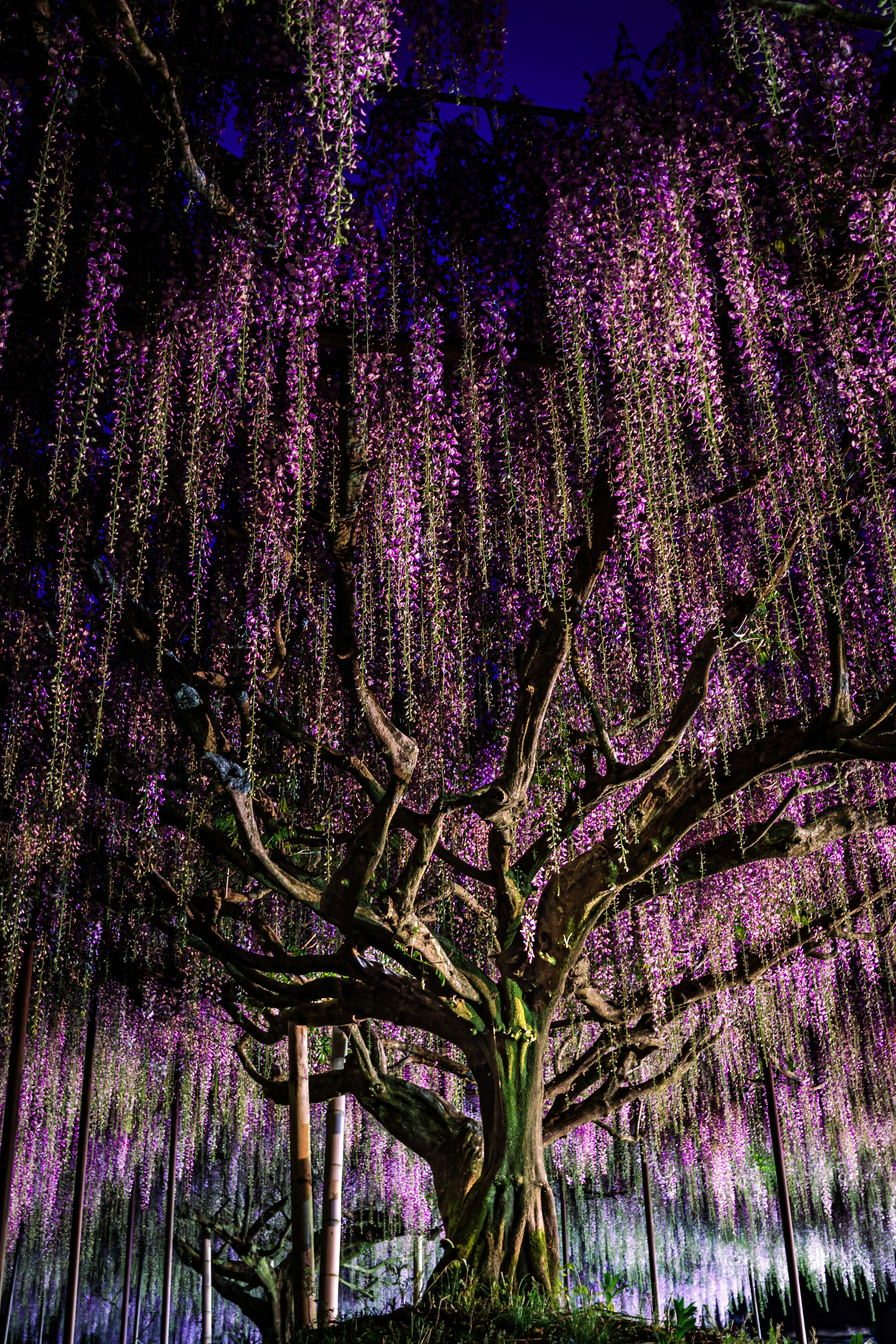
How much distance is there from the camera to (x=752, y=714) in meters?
5.54

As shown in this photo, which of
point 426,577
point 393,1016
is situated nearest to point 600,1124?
point 393,1016

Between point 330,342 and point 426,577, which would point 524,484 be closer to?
point 426,577

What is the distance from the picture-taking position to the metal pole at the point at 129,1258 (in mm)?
9875

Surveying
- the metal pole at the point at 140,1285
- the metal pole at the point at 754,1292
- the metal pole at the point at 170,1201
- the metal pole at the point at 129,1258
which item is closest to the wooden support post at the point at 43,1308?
the metal pole at the point at 140,1285

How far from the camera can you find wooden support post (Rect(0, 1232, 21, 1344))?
39.6 feet

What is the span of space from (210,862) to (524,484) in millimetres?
3748

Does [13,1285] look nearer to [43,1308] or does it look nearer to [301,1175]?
[43,1308]

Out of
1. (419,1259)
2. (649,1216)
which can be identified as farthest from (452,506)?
(419,1259)

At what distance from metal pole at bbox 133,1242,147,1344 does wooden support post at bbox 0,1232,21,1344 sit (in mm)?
1444

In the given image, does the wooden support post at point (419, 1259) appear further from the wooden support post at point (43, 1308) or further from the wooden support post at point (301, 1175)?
the wooden support post at point (43, 1308)

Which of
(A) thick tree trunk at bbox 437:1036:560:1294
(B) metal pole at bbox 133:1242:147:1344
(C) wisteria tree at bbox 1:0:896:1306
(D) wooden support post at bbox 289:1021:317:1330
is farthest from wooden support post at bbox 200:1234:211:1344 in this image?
(A) thick tree trunk at bbox 437:1036:560:1294

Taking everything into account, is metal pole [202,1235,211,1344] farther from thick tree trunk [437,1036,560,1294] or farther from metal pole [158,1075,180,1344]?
thick tree trunk [437,1036,560,1294]

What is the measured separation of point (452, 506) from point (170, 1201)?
7.43 meters

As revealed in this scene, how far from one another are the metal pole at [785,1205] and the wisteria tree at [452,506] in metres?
2.26
